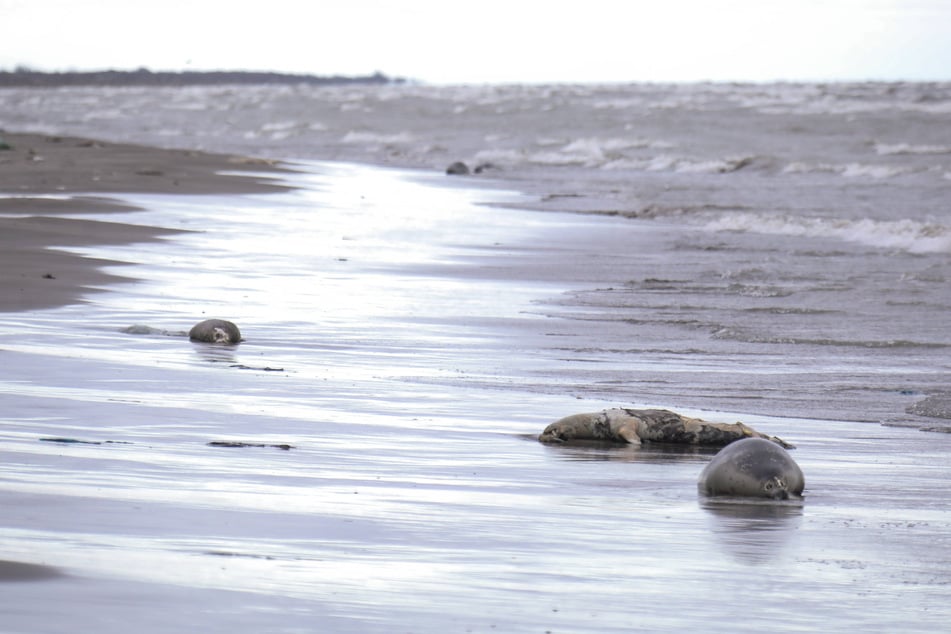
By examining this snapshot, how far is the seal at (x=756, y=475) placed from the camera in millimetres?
5641

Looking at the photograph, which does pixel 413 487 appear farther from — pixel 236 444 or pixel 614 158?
pixel 614 158

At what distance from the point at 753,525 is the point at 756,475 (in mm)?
484

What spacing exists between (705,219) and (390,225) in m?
4.72

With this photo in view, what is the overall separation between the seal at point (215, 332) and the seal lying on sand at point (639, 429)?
3060mm

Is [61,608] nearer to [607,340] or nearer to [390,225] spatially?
[607,340]

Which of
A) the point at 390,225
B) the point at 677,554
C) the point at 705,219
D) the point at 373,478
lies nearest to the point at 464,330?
the point at 373,478

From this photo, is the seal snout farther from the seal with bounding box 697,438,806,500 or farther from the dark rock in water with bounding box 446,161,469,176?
the dark rock in water with bounding box 446,161,469,176

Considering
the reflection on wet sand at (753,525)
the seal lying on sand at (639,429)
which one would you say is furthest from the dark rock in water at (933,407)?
the reflection on wet sand at (753,525)

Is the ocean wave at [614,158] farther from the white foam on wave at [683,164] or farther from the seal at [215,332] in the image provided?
the seal at [215,332]

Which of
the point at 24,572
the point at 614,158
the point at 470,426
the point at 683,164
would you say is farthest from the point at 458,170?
the point at 24,572

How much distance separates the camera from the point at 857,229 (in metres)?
19.2

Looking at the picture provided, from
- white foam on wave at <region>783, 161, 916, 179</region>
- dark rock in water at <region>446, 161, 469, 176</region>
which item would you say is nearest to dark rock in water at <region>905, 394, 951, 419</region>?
white foam on wave at <region>783, 161, 916, 179</region>

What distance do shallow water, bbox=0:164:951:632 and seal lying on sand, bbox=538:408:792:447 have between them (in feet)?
0.37

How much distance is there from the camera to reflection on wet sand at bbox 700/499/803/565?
15.6 feet
